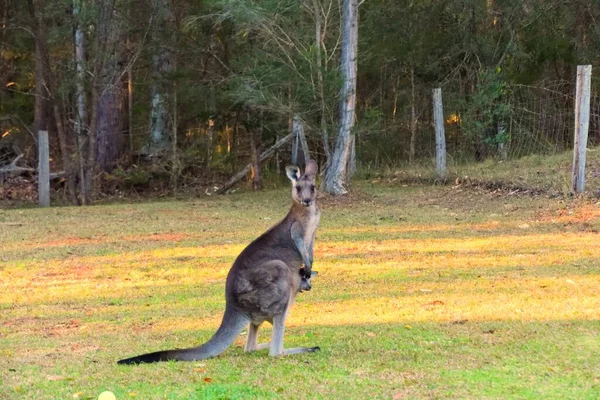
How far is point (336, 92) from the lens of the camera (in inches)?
591

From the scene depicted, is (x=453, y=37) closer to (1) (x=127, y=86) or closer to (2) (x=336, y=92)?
A: (2) (x=336, y=92)

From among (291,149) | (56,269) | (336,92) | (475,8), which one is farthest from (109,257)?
(475,8)

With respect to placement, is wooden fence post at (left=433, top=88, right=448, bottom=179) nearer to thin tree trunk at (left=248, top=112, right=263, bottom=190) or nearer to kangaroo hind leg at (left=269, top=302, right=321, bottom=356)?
thin tree trunk at (left=248, top=112, right=263, bottom=190)

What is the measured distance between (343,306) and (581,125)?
7.24 meters

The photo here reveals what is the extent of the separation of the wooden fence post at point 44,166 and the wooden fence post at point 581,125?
10275 millimetres

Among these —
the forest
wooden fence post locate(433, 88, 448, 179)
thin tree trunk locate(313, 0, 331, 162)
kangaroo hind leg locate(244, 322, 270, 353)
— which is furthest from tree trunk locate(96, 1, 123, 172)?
kangaroo hind leg locate(244, 322, 270, 353)

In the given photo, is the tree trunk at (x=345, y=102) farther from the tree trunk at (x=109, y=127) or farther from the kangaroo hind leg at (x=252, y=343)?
the kangaroo hind leg at (x=252, y=343)

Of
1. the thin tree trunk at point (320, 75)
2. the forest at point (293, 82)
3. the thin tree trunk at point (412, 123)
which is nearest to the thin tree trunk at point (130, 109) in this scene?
the forest at point (293, 82)

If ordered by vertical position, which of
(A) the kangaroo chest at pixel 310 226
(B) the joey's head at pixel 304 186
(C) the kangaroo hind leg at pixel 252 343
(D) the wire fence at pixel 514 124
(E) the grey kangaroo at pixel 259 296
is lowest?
(C) the kangaroo hind leg at pixel 252 343

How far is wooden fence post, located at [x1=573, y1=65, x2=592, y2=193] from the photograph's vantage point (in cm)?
1262

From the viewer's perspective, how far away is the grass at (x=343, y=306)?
4.74 m

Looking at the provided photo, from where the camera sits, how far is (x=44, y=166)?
1703 centimetres

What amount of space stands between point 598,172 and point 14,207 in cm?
1213

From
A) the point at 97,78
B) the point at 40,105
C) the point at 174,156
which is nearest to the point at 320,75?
the point at 97,78
